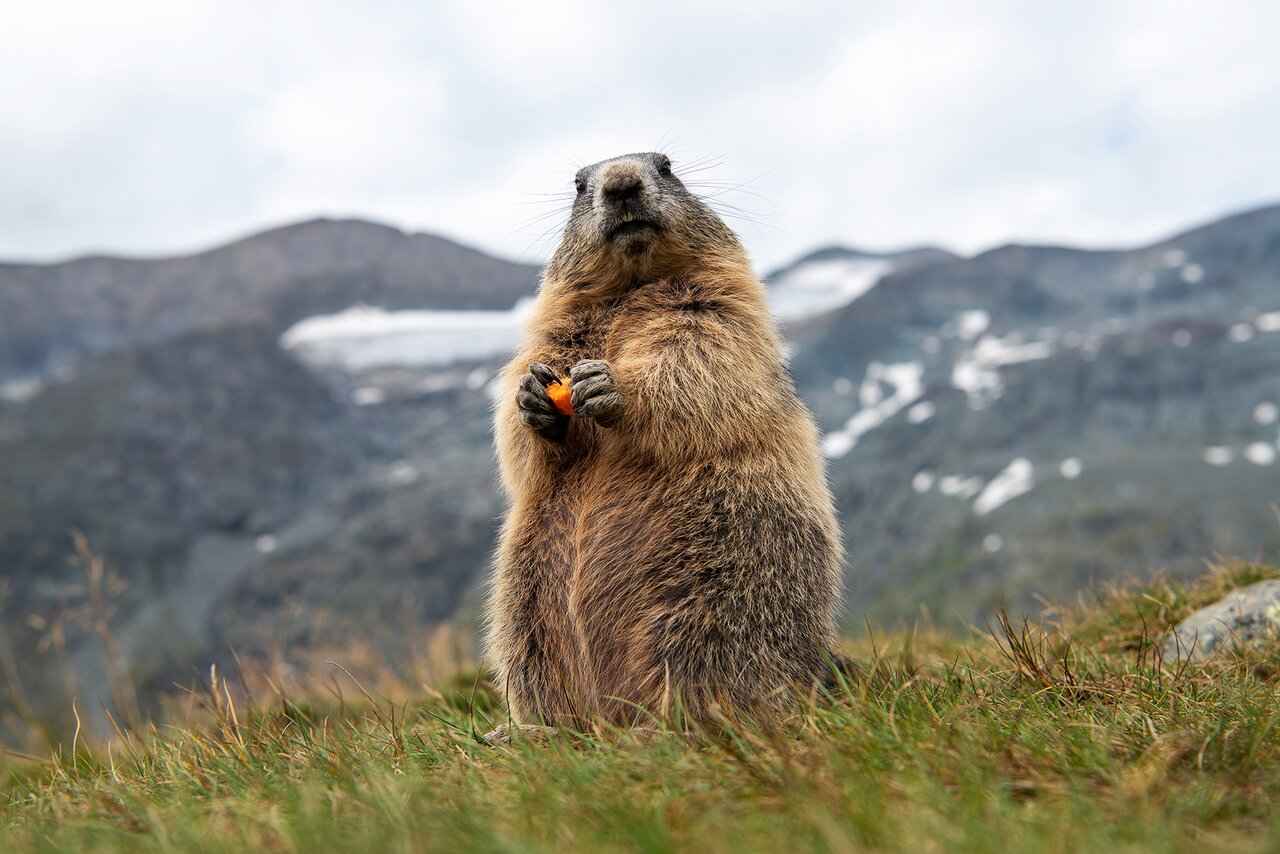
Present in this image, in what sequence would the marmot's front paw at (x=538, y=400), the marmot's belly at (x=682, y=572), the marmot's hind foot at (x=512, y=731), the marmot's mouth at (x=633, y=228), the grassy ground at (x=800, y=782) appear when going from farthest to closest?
the marmot's mouth at (x=633, y=228) < the marmot's front paw at (x=538, y=400) < the marmot's belly at (x=682, y=572) < the marmot's hind foot at (x=512, y=731) < the grassy ground at (x=800, y=782)

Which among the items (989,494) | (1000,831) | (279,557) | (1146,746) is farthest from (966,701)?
(279,557)

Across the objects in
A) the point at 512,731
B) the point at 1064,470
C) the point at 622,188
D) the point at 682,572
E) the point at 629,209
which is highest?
the point at 622,188

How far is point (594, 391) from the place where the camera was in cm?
479

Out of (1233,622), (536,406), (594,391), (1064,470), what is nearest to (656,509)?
(594,391)

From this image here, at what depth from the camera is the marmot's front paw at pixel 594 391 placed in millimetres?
4773

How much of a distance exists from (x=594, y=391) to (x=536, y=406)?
36 centimetres

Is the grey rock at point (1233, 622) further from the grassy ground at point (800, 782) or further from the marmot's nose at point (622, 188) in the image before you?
the marmot's nose at point (622, 188)

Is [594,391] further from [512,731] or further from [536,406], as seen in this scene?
[512,731]

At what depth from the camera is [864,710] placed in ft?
12.5

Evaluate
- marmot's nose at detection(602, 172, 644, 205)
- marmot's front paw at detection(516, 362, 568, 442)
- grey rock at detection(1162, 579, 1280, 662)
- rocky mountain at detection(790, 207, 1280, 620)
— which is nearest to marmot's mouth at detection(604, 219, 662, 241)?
marmot's nose at detection(602, 172, 644, 205)

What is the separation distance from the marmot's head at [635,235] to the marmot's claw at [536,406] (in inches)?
47.1

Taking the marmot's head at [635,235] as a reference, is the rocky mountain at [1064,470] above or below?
below

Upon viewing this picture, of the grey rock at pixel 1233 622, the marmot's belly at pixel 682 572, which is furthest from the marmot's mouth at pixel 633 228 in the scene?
the grey rock at pixel 1233 622

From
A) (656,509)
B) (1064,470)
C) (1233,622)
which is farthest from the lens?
(1064,470)
